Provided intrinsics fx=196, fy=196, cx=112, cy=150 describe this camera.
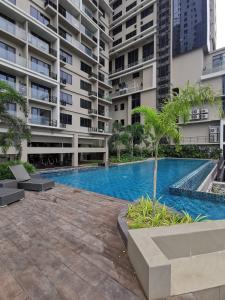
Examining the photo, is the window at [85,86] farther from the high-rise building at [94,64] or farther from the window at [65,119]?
the window at [65,119]

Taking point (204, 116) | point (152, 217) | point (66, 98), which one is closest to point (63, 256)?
point (152, 217)

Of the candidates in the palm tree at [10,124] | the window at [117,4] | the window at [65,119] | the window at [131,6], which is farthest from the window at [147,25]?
the palm tree at [10,124]

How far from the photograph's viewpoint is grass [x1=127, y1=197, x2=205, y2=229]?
14.4 feet

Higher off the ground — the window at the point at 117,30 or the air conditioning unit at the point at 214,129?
the window at the point at 117,30

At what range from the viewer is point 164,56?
1410 inches

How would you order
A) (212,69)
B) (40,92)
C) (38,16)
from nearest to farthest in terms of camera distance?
(40,92)
(38,16)
(212,69)

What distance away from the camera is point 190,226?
347 centimetres

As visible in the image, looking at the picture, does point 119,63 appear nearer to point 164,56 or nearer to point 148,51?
point 148,51

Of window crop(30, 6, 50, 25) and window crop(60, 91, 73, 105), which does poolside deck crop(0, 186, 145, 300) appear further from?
window crop(30, 6, 50, 25)

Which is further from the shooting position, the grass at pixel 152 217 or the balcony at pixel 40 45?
the balcony at pixel 40 45

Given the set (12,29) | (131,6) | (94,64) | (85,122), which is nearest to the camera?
(12,29)

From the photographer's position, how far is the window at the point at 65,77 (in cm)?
2409

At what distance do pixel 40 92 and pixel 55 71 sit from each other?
3313 millimetres

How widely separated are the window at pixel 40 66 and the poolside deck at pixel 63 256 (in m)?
17.8
